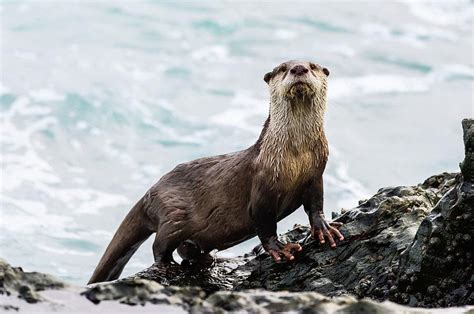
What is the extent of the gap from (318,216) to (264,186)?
27 cm

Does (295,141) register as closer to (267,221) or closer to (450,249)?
(267,221)

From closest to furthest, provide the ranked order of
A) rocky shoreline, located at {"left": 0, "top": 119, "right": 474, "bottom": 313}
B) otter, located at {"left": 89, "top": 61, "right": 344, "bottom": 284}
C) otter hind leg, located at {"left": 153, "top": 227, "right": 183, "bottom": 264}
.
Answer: rocky shoreline, located at {"left": 0, "top": 119, "right": 474, "bottom": 313}
otter, located at {"left": 89, "top": 61, "right": 344, "bottom": 284}
otter hind leg, located at {"left": 153, "top": 227, "right": 183, "bottom": 264}

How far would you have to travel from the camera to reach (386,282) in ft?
13.3

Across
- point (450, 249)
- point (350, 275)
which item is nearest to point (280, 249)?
→ point (350, 275)

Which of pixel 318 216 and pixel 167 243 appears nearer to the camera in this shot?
pixel 318 216

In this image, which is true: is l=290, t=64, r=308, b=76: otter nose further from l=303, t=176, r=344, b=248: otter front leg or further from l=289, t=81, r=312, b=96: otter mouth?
l=303, t=176, r=344, b=248: otter front leg

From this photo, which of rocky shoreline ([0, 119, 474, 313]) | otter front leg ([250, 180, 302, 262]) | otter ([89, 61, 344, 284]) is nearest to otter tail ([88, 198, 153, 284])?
otter ([89, 61, 344, 284])

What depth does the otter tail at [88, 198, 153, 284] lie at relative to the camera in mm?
5359

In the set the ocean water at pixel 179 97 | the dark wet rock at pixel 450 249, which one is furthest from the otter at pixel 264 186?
the ocean water at pixel 179 97

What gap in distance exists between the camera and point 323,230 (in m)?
4.56

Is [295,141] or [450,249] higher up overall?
[295,141]

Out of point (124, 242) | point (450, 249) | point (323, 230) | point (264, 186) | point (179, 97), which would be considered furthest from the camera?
point (179, 97)

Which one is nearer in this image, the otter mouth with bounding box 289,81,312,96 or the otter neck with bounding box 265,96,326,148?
the otter mouth with bounding box 289,81,312,96

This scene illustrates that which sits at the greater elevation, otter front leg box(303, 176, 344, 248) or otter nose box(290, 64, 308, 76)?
otter nose box(290, 64, 308, 76)
